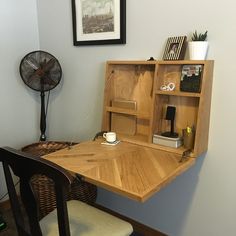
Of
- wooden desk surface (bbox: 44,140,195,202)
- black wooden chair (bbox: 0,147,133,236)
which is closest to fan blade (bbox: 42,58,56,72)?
wooden desk surface (bbox: 44,140,195,202)

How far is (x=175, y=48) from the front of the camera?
1586 mm

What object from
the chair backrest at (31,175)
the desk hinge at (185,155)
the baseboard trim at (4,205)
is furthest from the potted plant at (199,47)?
the baseboard trim at (4,205)

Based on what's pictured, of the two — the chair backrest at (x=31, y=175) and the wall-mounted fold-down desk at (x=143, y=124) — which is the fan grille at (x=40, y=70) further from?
the chair backrest at (x=31, y=175)

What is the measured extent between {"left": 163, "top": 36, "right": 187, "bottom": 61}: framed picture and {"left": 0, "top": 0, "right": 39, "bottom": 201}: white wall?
1285mm

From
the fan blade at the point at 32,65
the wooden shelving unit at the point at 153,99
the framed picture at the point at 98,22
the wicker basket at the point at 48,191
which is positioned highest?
the framed picture at the point at 98,22

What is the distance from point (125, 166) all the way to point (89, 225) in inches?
13.4

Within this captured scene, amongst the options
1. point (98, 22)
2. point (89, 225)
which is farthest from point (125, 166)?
point (98, 22)

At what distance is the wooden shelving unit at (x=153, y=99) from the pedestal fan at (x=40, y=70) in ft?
1.81

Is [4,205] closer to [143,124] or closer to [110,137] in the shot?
[110,137]

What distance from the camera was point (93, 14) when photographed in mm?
1977

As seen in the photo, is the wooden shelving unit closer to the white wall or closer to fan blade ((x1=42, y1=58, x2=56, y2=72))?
fan blade ((x1=42, y1=58, x2=56, y2=72))

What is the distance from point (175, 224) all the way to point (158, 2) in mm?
1431

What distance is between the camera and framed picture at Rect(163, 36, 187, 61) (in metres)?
1.57

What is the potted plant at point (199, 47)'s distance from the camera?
148cm
